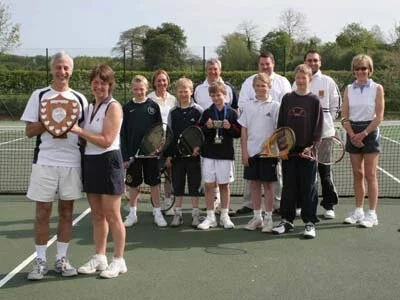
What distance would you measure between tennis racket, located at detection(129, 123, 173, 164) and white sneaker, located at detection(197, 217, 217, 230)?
2.95 ft

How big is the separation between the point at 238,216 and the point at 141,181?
1302mm

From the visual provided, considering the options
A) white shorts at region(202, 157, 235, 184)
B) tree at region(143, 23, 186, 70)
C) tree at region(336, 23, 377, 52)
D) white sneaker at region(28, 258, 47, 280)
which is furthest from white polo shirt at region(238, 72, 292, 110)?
tree at region(336, 23, 377, 52)

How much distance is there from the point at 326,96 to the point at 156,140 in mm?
2031

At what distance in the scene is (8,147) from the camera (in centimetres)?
1423

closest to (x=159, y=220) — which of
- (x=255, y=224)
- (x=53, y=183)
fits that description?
(x=255, y=224)

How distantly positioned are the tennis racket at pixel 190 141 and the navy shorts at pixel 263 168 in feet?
1.90

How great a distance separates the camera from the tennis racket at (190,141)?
19.7 ft

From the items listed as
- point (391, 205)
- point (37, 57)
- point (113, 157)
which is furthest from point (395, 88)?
point (113, 157)

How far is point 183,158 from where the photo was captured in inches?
248

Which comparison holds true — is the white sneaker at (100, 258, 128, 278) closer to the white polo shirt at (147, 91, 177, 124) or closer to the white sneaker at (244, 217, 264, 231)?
the white sneaker at (244, 217, 264, 231)

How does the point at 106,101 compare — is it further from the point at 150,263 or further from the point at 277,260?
the point at 277,260

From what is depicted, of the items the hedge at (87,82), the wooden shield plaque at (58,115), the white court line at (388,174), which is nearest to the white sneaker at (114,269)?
the wooden shield plaque at (58,115)

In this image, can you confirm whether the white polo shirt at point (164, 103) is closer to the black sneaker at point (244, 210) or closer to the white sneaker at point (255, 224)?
the black sneaker at point (244, 210)

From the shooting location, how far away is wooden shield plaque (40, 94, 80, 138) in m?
4.22
